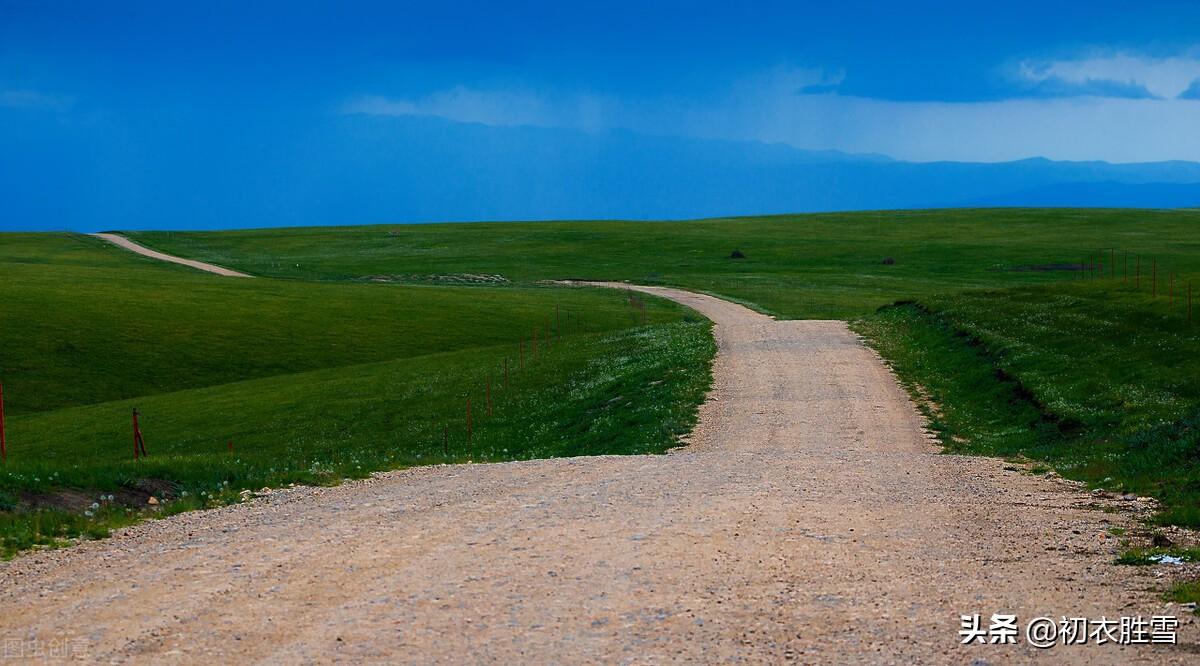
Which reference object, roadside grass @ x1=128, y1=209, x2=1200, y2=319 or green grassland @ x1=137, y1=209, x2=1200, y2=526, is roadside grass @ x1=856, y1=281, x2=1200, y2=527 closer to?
green grassland @ x1=137, y1=209, x2=1200, y2=526

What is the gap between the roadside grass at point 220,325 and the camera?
52094 mm

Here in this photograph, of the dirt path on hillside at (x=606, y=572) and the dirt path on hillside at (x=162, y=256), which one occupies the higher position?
the dirt path on hillside at (x=162, y=256)

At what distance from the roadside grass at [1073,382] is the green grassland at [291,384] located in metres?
7.46

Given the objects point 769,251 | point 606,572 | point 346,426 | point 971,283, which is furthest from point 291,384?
point 769,251

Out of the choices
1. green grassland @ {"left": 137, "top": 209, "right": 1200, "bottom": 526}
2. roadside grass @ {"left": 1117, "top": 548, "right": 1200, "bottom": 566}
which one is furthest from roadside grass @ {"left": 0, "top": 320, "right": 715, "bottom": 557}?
roadside grass @ {"left": 1117, "top": 548, "right": 1200, "bottom": 566}

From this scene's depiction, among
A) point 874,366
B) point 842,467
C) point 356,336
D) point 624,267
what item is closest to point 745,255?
point 624,267

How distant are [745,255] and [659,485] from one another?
10525 centimetres

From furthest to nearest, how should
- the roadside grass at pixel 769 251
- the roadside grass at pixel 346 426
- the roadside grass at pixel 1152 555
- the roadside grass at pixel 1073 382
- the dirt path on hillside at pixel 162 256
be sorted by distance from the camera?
1. the dirt path on hillside at pixel 162 256
2. the roadside grass at pixel 769 251
3. the roadside grass at pixel 1073 382
4. the roadside grass at pixel 346 426
5. the roadside grass at pixel 1152 555

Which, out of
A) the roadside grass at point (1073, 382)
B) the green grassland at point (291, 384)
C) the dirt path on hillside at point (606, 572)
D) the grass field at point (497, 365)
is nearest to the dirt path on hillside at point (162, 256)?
the grass field at point (497, 365)

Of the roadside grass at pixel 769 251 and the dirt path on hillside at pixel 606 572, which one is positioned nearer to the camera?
the dirt path on hillside at pixel 606 572

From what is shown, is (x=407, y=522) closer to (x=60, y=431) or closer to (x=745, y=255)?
(x=60, y=431)

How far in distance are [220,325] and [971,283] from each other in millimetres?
61026

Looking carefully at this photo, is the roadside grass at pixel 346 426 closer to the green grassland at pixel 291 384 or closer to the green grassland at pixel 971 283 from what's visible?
the green grassland at pixel 291 384

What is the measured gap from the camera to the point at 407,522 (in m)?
15.1
